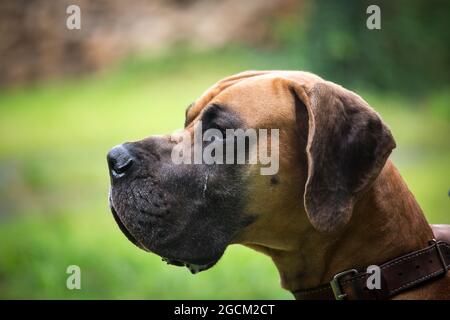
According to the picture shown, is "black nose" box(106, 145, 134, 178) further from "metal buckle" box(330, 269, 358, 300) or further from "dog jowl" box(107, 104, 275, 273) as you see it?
"metal buckle" box(330, 269, 358, 300)

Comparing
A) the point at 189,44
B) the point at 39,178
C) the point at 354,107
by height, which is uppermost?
the point at 189,44

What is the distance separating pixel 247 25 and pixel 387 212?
14099mm

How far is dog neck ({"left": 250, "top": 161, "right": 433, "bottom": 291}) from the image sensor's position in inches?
112

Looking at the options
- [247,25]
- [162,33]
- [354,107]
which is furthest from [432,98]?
[354,107]

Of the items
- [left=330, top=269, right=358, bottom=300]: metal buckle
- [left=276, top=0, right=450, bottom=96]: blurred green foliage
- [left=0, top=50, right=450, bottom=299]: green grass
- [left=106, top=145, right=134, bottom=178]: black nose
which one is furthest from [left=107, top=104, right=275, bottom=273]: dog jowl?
[left=276, top=0, right=450, bottom=96]: blurred green foliage

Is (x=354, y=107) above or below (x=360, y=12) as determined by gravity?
below

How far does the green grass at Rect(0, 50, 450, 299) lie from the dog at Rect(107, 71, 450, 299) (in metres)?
2.73

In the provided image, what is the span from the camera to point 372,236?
2855mm

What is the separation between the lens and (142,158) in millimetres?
2953

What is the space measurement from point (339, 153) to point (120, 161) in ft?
2.94

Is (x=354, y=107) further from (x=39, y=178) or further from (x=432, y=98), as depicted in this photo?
(x=432, y=98)

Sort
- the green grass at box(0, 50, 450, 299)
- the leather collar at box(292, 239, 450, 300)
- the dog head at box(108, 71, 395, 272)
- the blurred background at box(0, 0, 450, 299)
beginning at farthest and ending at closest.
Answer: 1. the blurred background at box(0, 0, 450, 299)
2. the green grass at box(0, 50, 450, 299)
3. the dog head at box(108, 71, 395, 272)
4. the leather collar at box(292, 239, 450, 300)

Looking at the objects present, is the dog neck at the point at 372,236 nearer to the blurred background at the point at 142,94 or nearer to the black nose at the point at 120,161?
the black nose at the point at 120,161

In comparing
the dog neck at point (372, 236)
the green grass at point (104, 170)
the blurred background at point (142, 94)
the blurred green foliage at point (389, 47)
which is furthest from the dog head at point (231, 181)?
the blurred green foliage at point (389, 47)
